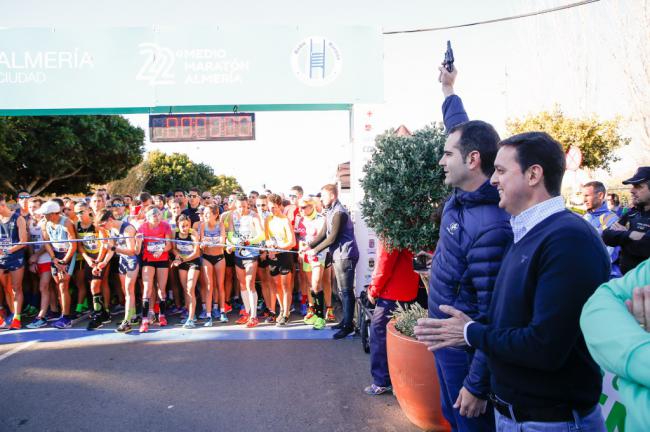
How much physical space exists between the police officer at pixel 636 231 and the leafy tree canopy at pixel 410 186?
2.26 meters

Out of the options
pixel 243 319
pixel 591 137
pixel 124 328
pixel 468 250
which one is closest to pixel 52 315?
pixel 124 328

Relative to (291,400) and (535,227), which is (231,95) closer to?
(291,400)

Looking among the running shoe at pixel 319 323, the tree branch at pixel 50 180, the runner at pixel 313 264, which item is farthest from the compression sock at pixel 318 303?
the tree branch at pixel 50 180

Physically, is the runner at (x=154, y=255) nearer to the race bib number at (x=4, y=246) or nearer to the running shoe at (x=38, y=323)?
the running shoe at (x=38, y=323)

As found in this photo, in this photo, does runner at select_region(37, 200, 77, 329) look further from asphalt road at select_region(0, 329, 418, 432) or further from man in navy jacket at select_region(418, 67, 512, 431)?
man in navy jacket at select_region(418, 67, 512, 431)

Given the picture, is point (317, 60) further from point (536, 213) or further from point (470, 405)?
point (470, 405)

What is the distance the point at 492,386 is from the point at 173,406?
342cm

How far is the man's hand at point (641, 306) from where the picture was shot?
40.7 inches

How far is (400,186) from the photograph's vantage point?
140 inches

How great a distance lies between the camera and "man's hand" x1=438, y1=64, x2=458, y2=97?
312cm

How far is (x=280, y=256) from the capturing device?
24.2 feet

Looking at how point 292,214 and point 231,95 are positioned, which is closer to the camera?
point 231,95

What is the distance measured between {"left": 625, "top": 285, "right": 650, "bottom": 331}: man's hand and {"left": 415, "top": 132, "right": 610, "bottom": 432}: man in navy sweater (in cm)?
47

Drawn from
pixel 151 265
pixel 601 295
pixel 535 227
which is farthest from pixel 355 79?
pixel 601 295
